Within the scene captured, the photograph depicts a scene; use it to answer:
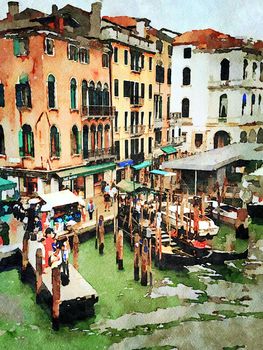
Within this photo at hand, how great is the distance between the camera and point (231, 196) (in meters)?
3.88

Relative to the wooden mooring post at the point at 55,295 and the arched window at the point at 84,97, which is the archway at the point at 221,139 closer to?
the arched window at the point at 84,97

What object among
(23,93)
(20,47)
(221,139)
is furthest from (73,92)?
(221,139)

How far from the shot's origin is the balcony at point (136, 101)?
335 cm

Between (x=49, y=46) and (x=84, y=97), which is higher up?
(x=49, y=46)

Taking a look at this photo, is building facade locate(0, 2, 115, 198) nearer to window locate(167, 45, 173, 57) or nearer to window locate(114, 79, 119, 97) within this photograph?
window locate(114, 79, 119, 97)

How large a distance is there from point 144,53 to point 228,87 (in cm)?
77

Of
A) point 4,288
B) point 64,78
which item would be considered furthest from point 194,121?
point 4,288

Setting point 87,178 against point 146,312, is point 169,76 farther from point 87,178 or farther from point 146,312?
point 146,312

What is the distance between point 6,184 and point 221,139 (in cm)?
177

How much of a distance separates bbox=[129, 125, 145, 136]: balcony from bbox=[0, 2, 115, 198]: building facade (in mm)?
251

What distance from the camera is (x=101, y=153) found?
11.0 feet

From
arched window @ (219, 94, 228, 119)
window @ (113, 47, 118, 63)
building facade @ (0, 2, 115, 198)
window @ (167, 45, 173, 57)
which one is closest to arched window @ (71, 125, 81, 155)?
building facade @ (0, 2, 115, 198)

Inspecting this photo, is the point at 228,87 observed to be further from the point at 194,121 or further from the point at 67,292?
the point at 67,292

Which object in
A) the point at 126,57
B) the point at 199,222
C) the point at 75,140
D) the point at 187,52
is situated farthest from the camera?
the point at 199,222
